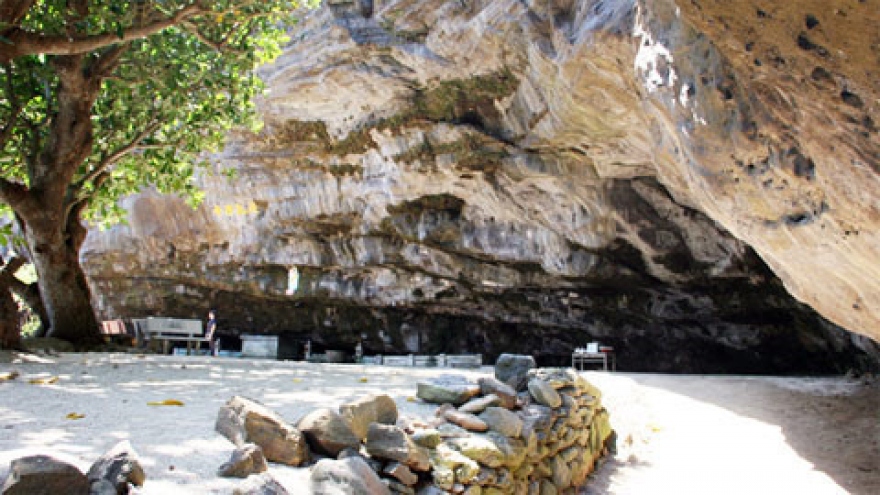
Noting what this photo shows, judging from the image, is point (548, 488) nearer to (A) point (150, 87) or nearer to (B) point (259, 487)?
(B) point (259, 487)

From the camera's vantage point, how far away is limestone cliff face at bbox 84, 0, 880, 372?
3.31m

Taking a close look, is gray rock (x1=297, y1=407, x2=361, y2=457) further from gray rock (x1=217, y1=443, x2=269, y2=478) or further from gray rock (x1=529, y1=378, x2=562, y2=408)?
gray rock (x1=529, y1=378, x2=562, y2=408)

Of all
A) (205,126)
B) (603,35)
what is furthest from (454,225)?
(603,35)

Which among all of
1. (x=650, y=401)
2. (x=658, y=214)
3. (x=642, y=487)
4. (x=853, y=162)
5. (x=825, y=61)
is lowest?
(x=642, y=487)

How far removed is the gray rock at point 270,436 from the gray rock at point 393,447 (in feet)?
1.34

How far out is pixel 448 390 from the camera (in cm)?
495

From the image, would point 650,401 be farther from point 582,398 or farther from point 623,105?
point 623,105

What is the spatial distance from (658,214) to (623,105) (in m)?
4.17

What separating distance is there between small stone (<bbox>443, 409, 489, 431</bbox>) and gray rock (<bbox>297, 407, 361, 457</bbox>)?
1093mm

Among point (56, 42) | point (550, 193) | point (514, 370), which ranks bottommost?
point (514, 370)

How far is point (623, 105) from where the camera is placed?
897 centimetres

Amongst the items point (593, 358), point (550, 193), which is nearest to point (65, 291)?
point (550, 193)

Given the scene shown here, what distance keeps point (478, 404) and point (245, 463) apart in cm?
219

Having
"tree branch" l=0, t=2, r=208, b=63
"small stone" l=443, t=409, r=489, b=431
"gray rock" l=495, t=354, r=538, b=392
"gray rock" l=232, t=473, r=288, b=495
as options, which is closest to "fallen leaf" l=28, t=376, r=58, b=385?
"tree branch" l=0, t=2, r=208, b=63
